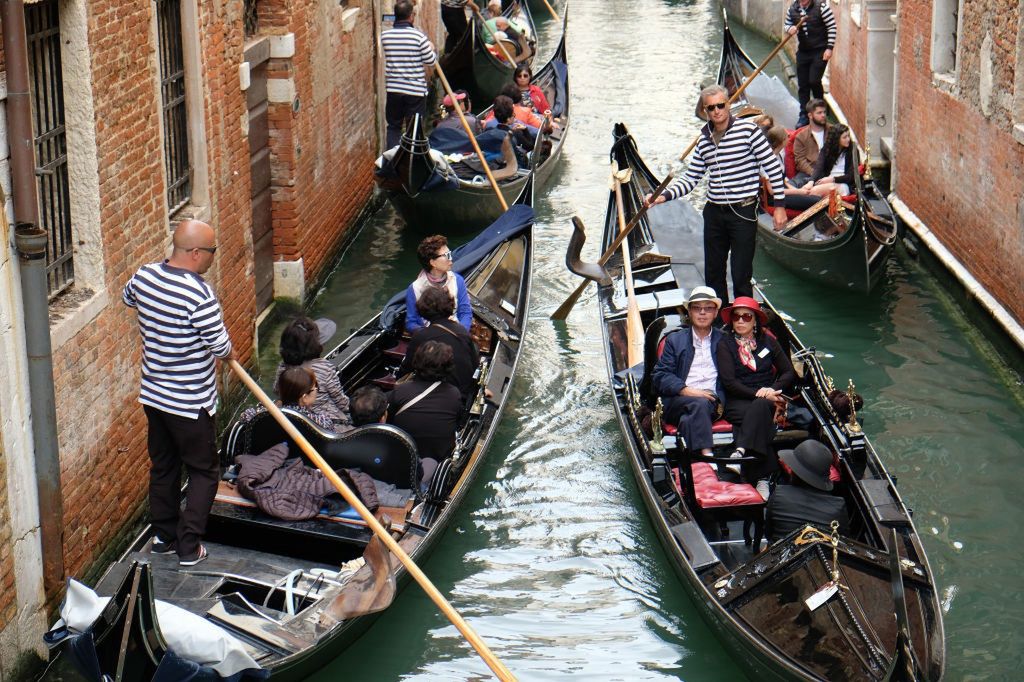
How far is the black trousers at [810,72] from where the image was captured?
9797 mm

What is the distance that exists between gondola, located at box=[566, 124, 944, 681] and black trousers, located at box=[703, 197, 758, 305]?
0.36 meters

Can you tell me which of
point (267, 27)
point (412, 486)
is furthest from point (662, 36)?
point (412, 486)

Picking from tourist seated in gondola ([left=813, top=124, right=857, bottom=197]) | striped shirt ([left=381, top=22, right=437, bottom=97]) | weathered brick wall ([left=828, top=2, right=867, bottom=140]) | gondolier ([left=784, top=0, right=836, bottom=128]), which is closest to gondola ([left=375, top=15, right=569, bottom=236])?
striped shirt ([left=381, top=22, right=437, bottom=97])

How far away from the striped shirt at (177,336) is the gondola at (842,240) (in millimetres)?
3642

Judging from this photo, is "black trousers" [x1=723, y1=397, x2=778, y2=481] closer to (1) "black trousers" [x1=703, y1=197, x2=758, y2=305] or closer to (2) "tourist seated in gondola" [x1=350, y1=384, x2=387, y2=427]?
(2) "tourist seated in gondola" [x1=350, y1=384, x2=387, y2=427]

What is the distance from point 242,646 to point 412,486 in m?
1.19

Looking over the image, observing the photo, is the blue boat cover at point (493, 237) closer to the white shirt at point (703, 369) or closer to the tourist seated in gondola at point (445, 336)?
the tourist seated in gondola at point (445, 336)

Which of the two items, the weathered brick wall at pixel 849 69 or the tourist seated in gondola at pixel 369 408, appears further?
the weathered brick wall at pixel 849 69

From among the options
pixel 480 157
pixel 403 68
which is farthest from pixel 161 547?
pixel 403 68

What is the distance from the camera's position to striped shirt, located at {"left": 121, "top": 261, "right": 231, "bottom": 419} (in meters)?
3.54

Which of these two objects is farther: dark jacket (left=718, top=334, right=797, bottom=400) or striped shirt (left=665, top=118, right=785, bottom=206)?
striped shirt (left=665, top=118, right=785, bottom=206)

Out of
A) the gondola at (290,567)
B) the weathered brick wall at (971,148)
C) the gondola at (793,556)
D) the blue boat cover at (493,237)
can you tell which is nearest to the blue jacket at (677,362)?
the gondola at (793,556)

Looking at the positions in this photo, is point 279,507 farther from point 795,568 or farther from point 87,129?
point 795,568

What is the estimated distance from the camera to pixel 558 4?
55.8 feet
